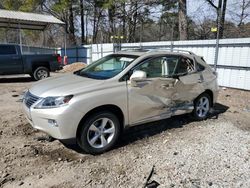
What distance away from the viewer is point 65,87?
440cm

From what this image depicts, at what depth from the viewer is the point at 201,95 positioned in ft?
20.7

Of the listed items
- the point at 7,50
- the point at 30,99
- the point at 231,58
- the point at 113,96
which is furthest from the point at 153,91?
the point at 7,50

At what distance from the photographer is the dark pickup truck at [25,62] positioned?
11.8 meters

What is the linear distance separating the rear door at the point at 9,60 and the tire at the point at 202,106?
870cm

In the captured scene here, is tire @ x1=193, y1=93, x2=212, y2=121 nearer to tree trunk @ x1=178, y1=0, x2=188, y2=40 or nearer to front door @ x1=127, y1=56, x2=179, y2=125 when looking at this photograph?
front door @ x1=127, y1=56, x2=179, y2=125

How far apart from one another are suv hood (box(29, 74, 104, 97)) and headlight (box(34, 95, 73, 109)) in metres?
0.07

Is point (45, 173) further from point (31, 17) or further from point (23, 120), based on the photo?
point (31, 17)

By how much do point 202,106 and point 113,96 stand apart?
2.80m

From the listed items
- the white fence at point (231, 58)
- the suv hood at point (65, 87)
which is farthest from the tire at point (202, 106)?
the white fence at point (231, 58)

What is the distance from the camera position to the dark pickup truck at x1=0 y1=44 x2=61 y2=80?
38.9 ft

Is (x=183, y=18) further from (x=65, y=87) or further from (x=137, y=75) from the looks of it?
(x=65, y=87)

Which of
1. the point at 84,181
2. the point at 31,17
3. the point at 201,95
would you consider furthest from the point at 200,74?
the point at 31,17

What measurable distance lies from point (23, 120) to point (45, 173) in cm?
252

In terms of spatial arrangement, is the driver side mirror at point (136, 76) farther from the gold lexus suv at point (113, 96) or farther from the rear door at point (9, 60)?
the rear door at point (9, 60)
